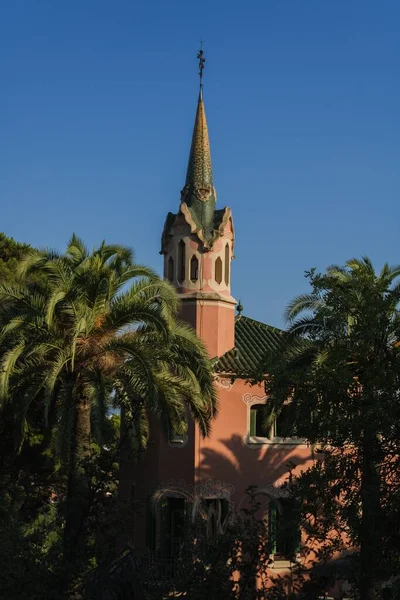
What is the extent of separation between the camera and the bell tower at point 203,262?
27.6m

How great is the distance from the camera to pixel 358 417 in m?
13.3

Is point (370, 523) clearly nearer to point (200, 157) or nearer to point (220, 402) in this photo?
point (220, 402)

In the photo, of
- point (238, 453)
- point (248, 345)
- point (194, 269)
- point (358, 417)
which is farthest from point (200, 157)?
point (358, 417)

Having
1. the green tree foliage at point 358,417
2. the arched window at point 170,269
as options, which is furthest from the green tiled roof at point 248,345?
the green tree foliage at point 358,417

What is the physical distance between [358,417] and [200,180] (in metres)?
16.9

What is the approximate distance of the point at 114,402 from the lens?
21.5m

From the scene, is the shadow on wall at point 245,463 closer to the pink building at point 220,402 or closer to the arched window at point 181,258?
the pink building at point 220,402

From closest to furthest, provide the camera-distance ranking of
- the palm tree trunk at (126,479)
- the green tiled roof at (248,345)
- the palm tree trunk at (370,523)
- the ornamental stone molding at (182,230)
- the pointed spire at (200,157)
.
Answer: the palm tree trunk at (126,479) < the palm tree trunk at (370,523) < the green tiled roof at (248,345) < the ornamental stone molding at (182,230) < the pointed spire at (200,157)

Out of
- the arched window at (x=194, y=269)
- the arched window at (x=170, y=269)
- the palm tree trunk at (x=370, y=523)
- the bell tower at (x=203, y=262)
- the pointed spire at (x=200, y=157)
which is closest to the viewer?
the palm tree trunk at (x=370, y=523)

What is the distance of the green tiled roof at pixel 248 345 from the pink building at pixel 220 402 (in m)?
0.03

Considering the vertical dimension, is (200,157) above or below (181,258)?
above

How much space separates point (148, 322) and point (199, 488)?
7020mm

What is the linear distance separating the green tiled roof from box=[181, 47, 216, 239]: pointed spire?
3634mm

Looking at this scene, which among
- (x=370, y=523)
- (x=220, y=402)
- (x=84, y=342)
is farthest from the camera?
(x=220, y=402)
